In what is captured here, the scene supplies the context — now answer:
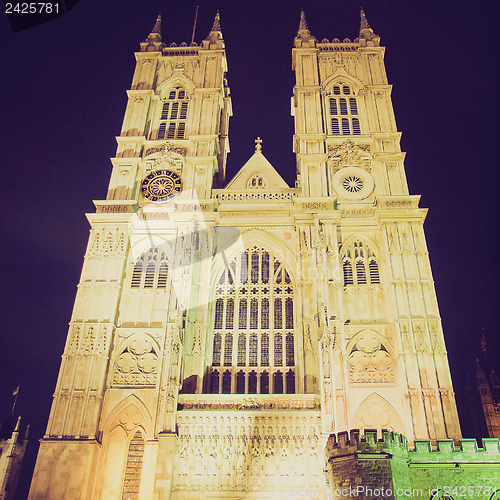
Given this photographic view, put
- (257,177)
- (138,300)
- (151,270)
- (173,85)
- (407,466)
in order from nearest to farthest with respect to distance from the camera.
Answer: (407,466) < (138,300) < (151,270) < (257,177) < (173,85)

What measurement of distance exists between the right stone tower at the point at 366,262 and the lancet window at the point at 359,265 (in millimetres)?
47

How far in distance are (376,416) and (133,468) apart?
31.7ft

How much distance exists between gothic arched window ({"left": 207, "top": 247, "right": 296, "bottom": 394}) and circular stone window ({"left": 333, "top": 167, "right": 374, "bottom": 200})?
200 inches

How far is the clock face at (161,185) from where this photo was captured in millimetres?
27516

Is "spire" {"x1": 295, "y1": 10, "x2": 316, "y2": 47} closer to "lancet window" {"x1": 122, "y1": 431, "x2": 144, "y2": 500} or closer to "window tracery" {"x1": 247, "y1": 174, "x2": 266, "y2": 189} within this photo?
"window tracery" {"x1": 247, "y1": 174, "x2": 266, "y2": 189}

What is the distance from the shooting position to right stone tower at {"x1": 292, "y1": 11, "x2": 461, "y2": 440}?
21.0 meters

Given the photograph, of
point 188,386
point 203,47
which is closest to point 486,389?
point 188,386

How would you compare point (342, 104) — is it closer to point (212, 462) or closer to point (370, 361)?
point (370, 361)

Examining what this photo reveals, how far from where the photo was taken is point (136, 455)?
2095 cm

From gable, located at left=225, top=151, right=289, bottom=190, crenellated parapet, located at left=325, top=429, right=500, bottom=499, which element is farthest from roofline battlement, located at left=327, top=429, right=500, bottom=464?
gable, located at left=225, top=151, right=289, bottom=190

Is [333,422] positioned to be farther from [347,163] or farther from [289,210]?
[347,163]

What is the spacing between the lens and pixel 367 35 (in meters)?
33.7

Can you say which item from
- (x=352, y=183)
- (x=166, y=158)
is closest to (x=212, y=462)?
(x=352, y=183)

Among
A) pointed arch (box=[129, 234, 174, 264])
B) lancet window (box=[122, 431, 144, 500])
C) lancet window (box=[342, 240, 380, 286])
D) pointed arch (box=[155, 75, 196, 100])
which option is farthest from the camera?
pointed arch (box=[155, 75, 196, 100])
